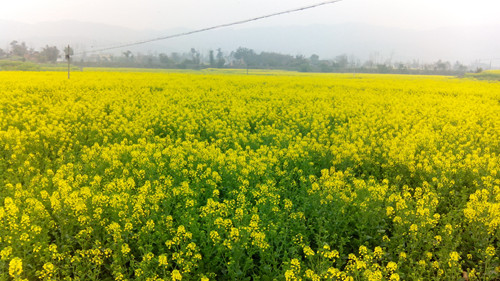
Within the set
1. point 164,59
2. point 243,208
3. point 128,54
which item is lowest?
point 243,208

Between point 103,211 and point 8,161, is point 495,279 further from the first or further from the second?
point 8,161

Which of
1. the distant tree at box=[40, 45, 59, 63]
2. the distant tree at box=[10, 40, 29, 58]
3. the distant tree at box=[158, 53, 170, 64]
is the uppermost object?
the distant tree at box=[10, 40, 29, 58]

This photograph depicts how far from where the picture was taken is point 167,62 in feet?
269

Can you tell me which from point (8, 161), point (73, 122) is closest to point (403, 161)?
point (8, 161)

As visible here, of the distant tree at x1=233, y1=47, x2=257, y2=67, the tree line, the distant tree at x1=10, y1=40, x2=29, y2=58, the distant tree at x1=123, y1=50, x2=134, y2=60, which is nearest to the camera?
the tree line

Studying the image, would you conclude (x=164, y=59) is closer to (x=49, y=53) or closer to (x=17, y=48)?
(x=49, y=53)

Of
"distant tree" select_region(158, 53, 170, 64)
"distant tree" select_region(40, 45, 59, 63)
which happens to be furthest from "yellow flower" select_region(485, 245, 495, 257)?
"distant tree" select_region(40, 45, 59, 63)

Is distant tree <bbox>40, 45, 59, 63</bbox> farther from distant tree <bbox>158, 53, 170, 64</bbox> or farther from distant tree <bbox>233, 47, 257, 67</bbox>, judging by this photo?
distant tree <bbox>233, 47, 257, 67</bbox>

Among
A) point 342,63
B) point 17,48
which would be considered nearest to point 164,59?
point 17,48

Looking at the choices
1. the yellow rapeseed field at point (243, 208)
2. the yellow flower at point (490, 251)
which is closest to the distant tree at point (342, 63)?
the yellow rapeseed field at point (243, 208)

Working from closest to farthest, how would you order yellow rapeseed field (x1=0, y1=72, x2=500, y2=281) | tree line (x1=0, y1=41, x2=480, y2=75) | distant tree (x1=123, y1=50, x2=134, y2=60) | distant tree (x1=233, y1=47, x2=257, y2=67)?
1. yellow rapeseed field (x1=0, y1=72, x2=500, y2=281)
2. tree line (x1=0, y1=41, x2=480, y2=75)
3. distant tree (x1=123, y1=50, x2=134, y2=60)
4. distant tree (x1=233, y1=47, x2=257, y2=67)

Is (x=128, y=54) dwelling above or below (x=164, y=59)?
above

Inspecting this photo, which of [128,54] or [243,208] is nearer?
[243,208]

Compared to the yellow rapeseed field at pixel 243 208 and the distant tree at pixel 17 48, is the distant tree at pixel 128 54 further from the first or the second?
the yellow rapeseed field at pixel 243 208
